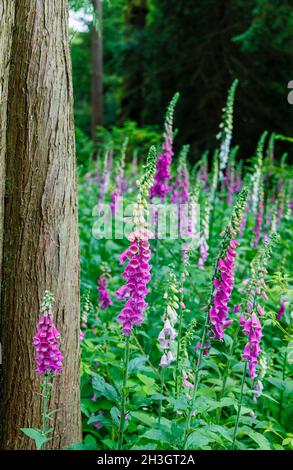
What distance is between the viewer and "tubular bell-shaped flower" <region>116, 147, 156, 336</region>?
2375 mm

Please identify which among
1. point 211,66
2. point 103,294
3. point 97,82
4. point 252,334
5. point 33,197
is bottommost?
point 103,294

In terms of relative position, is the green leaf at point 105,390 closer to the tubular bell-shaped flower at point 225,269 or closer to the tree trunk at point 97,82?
the tubular bell-shaped flower at point 225,269

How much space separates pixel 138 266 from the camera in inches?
93.7

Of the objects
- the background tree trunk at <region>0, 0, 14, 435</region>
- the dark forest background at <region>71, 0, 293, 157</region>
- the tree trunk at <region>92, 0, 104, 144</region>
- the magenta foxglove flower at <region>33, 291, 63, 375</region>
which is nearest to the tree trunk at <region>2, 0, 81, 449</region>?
the background tree trunk at <region>0, 0, 14, 435</region>

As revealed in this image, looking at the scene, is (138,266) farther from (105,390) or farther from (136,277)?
(105,390)

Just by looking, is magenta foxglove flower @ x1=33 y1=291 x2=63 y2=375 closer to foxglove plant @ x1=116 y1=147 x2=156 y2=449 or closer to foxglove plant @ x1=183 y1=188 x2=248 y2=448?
foxglove plant @ x1=116 y1=147 x2=156 y2=449

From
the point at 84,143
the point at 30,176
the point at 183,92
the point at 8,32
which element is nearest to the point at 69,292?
the point at 30,176

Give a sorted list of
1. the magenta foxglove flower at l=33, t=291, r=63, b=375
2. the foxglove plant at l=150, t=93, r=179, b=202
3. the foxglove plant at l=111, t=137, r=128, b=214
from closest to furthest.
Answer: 1. the magenta foxglove flower at l=33, t=291, r=63, b=375
2. the foxglove plant at l=150, t=93, r=179, b=202
3. the foxglove plant at l=111, t=137, r=128, b=214

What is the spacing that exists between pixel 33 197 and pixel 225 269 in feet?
3.50

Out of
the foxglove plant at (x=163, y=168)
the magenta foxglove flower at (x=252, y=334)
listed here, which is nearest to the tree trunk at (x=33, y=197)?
the magenta foxglove flower at (x=252, y=334)

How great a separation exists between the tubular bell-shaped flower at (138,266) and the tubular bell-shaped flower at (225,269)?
338 mm

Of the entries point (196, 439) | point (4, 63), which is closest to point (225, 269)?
point (196, 439)

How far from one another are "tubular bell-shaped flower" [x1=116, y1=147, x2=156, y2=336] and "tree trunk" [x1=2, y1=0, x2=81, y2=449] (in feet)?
1.89
